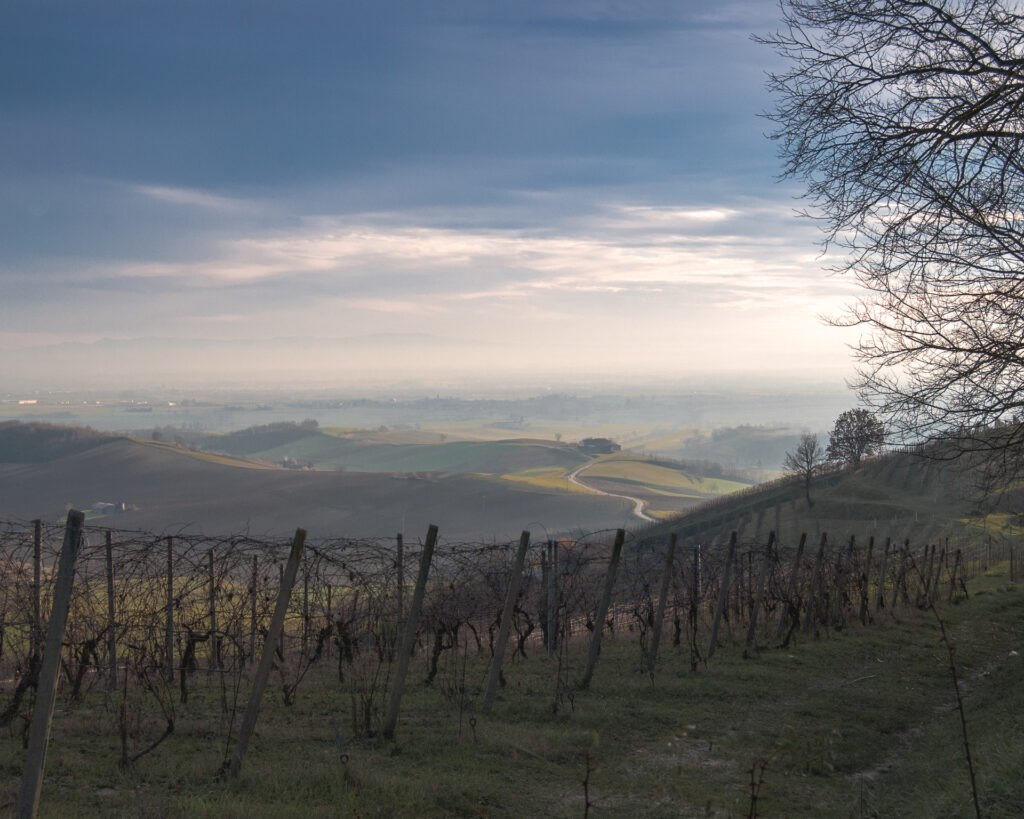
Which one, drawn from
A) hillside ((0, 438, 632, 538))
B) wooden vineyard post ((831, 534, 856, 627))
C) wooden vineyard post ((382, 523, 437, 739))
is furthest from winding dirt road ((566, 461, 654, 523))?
wooden vineyard post ((382, 523, 437, 739))

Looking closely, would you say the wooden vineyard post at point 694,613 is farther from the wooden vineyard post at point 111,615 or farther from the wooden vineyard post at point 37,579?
the wooden vineyard post at point 37,579

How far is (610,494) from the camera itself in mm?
128625

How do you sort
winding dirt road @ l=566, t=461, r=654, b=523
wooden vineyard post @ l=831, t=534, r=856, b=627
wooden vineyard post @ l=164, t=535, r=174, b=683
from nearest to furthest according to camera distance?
wooden vineyard post @ l=164, t=535, r=174, b=683
wooden vineyard post @ l=831, t=534, r=856, b=627
winding dirt road @ l=566, t=461, r=654, b=523

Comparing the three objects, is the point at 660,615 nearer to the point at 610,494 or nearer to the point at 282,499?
the point at 282,499

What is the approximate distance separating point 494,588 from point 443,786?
241 inches

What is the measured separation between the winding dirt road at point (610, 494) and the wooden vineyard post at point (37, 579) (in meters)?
81.6

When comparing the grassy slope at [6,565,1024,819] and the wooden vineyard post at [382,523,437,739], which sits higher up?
the wooden vineyard post at [382,523,437,739]

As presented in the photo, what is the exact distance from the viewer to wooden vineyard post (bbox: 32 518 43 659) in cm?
945

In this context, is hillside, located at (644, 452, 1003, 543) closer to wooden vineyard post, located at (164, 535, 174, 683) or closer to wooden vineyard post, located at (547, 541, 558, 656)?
wooden vineyard post, located at (547, 541, 558, 656)

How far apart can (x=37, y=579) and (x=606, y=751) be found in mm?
7985

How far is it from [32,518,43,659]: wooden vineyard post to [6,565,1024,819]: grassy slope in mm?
1127

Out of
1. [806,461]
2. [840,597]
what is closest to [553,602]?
[840,597]

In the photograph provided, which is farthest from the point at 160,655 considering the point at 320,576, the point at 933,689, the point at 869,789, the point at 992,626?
the point at 992,626

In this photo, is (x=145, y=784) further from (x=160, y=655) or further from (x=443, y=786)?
(x=160, y=655)
